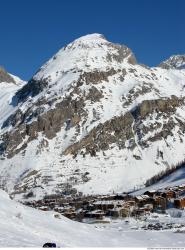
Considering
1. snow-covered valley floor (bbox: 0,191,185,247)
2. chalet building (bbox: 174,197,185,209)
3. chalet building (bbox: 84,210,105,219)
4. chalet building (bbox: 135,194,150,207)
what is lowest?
snow-covered valley floor (bbox: 0,191,185,247)

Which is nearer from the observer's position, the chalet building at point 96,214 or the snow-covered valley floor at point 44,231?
the snow-covered valley floor at point 44,231

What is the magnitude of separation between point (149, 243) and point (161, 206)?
9653cm

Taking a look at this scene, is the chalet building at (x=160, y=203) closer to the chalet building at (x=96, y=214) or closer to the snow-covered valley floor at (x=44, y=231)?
the chalet building at (x=96, y=214)

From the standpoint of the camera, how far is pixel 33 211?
1870 inches

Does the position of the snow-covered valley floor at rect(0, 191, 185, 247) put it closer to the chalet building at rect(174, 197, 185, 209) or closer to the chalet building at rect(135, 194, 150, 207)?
the chalet building at rect(174, 197, 185, 209)

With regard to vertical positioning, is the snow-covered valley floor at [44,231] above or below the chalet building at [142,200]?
below

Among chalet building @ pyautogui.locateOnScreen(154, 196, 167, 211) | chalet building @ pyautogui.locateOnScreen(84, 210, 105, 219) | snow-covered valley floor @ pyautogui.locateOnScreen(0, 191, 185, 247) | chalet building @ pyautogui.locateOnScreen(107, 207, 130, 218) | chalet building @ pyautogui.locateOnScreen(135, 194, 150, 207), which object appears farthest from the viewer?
chalet building @ pyautogui.locateOnScreen(135, 194, 150, 207)

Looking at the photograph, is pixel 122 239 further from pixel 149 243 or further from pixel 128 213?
pixel 128 213

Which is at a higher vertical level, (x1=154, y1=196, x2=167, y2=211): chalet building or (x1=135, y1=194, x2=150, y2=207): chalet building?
(x1=135, y1=194, x2=150, y2=207): chalet building

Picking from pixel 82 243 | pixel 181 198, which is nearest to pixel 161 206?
pixel 181 198

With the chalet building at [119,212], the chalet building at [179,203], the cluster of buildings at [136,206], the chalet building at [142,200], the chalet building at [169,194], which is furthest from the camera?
the chalet building at [142,200]

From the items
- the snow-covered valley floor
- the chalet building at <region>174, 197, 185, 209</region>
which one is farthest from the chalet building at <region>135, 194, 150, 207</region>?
the snow-covered valley floor

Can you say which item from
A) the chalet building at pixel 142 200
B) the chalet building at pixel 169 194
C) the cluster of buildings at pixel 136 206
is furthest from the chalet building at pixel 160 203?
the chalet building at pixel 142 200

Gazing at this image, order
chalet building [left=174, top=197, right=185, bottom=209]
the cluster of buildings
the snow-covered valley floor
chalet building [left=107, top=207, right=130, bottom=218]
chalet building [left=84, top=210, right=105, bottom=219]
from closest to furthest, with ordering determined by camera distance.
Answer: the snow-covered valley floor, chalet building [left=84, top=210, right=105, bottom=219], chalet building [left=107, top=207, right=130, bottom=218], chalet building [left=174, top=197, right=185, bottom=209], the cluster of buildings
